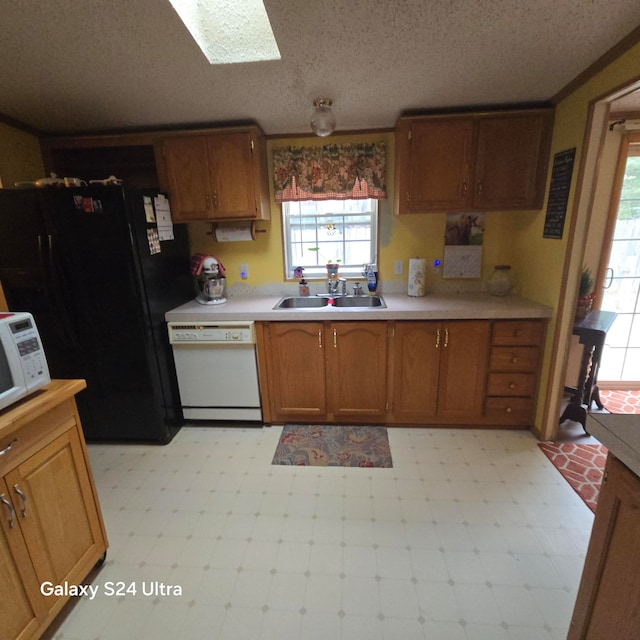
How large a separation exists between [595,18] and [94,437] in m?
3.59

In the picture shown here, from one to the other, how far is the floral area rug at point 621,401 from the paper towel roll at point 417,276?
5.82ft

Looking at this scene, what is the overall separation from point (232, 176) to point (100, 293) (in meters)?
1.18

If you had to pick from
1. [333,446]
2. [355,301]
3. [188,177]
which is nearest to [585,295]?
[355,301]

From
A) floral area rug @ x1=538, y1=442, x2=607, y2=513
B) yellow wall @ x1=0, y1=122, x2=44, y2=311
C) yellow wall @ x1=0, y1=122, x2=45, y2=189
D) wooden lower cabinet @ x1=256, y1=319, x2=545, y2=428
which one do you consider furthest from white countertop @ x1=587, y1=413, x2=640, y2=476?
yellow wall @ x1=0, y1=122, x2=45, y2=189

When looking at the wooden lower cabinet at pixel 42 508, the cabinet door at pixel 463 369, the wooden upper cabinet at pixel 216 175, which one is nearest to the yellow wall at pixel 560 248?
the cabinet door at pixel 463 369

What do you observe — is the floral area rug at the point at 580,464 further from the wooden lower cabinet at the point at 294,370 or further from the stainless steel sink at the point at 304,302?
the stainless steel sink at the point at 304,302

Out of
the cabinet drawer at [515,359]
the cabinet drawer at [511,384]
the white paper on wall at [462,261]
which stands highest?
the white paper on wall at [462,261]

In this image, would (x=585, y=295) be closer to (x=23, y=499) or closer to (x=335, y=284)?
(x=335, y=284)

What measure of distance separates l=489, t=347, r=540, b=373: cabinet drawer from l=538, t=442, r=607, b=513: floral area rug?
527mm

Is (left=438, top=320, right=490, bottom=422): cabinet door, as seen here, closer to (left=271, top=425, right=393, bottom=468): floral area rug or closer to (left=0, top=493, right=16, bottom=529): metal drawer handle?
(left=271, top=425, right=393, bottom=468): floral area rug

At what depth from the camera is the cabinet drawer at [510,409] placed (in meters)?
2.33

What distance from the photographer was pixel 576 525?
163 centimetres

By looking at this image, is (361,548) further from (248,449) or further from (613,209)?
(613,209)

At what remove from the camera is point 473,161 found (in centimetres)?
221
